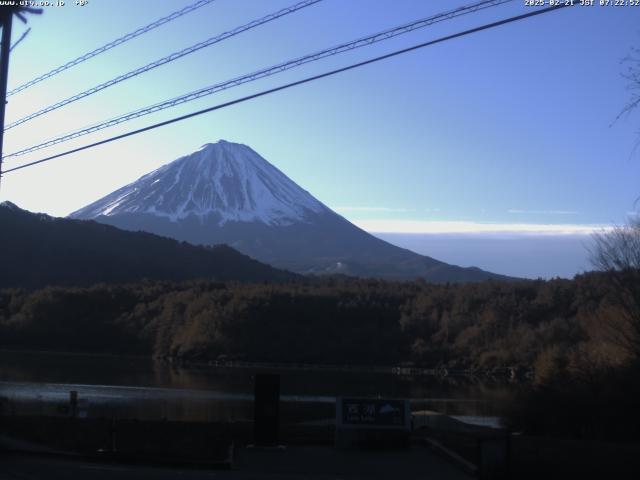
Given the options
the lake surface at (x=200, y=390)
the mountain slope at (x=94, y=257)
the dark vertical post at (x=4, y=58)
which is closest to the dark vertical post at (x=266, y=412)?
the dark vertical post at (x=4, y=58)

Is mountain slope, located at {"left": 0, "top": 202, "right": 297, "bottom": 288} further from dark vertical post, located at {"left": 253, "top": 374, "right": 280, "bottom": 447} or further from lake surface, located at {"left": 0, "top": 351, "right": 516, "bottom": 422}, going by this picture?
dark vertical post, located at {"left": 253, "top": 374, "right": 280, "bottom": 447}

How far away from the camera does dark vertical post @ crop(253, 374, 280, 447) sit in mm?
18547

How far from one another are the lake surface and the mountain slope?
4350 cm

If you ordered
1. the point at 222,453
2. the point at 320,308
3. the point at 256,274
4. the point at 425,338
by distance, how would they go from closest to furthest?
the point at 222,453 < the point at 425,338 < the point at 320,308 < the point at 256,274

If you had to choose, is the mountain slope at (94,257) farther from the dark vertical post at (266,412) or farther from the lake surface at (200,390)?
the dark vertical post at (266,412)

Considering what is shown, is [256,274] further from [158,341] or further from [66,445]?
[66,445]

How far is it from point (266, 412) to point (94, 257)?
11688 cm

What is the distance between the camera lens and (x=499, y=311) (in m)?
93.4

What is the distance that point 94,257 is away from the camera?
131m

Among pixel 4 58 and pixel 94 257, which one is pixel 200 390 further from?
pixel 94 257

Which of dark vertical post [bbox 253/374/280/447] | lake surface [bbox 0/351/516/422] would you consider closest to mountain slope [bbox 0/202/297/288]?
lake surface [bbox 0/351/516/422]

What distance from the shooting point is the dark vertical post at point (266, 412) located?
18547mm

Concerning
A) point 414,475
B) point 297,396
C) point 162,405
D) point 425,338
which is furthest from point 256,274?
point 414,475

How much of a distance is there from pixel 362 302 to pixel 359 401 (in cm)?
8397
